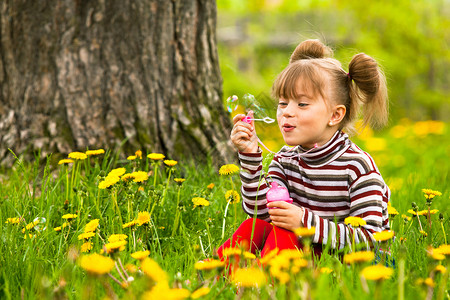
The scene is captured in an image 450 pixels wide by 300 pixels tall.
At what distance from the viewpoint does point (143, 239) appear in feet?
6.25

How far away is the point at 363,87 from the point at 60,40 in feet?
5.62

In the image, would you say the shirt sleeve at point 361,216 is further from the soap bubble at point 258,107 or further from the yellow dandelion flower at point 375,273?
the yellow dandelion flower at point 375,273

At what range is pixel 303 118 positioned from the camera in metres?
1.84

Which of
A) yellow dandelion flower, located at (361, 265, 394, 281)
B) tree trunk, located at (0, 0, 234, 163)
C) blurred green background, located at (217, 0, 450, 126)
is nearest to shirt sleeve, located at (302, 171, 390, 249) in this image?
yellow dandelion flower, located at (361, 265, 394, 281)

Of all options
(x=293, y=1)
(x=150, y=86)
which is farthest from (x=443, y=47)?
(x=150, y=86)

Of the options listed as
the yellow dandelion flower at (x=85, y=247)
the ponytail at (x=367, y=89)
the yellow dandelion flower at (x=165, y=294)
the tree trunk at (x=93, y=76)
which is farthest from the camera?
the tree trunk at (x=93, y=76)

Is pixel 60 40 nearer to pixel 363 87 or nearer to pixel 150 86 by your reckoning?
pixel 150 86

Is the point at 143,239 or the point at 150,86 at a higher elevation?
the point at 150,86

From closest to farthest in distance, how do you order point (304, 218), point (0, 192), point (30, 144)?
point (304, 218) → point (0, 192) → point (30, 144)

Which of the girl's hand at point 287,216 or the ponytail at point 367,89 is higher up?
the ponytail at point 367,89

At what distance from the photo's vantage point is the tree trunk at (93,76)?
273 cm

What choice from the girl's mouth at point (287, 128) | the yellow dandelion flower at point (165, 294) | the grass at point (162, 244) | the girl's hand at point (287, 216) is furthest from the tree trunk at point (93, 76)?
the yellow dandelion flower at point (165, 294)

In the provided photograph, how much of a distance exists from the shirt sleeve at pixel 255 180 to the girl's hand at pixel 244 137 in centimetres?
3

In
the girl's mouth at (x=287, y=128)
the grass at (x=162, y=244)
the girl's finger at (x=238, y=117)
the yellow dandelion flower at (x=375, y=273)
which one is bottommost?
the grass at (x=162, y=244)
